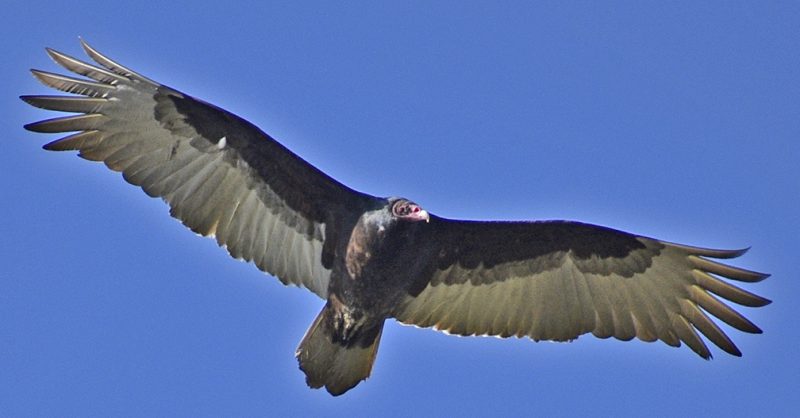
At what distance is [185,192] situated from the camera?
11656mm

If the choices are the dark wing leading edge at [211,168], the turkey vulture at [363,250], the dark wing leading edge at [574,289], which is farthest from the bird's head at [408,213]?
the dark wing leading edge at [574,289]

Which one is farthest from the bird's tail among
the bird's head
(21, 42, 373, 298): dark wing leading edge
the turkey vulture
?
the bird's head

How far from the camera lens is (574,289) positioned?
12.4 m

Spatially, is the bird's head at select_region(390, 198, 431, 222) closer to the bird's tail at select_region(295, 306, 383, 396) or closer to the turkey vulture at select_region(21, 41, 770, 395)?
the turkey vulture at select_region(21, 41, 770, 395)

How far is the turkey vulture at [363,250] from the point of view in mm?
11344

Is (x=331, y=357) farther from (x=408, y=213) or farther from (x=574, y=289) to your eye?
(x=574, y=289)

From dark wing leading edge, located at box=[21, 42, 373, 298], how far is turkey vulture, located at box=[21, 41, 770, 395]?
11mm

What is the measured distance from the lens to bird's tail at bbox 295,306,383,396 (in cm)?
1143

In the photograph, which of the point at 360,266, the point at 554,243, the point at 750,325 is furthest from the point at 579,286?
the point at 360,266

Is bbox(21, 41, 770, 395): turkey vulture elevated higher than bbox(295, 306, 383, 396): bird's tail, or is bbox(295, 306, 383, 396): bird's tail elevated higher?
bbox(21, 41, 770, 395): turkey vulture

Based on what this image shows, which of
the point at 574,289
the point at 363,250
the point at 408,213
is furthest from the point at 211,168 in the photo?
the point at 574,289

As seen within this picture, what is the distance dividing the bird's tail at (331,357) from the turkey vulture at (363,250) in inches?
0.4

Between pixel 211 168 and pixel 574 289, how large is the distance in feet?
10.8

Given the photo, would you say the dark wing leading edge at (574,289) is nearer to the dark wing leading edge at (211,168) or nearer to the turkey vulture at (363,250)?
the turkey vulture at (363,250)
